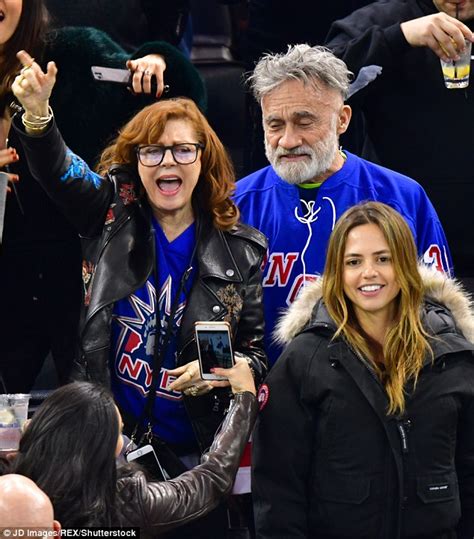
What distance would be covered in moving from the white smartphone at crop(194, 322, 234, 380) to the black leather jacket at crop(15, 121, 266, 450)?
0.29 meters

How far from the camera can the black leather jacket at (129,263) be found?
4.72 metres

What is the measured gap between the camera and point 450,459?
14.9 ft

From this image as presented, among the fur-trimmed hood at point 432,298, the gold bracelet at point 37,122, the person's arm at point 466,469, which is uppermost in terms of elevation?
the gold bracelet at point 37,122

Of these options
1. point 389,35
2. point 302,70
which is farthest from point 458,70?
point 302,70

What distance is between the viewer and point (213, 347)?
14.5ft

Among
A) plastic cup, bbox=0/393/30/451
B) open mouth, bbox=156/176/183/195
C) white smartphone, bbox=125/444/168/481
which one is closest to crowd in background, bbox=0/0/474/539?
open mouth, bbox=156/176/183/195

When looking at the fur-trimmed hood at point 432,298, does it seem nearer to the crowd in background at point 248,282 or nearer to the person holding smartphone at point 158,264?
the crowd in background at point 248,282

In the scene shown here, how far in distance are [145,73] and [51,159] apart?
2.75ft

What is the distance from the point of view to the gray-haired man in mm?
5258

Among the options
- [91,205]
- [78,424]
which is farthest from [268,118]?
[78,424]

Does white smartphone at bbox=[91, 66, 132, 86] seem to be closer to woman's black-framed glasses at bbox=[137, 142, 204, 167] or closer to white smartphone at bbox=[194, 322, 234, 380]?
woman's black-framed glasses at bbox=[137, 142, 204, 167]

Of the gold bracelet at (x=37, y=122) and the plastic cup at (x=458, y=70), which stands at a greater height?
the plastic cup at (x=458, y=70)

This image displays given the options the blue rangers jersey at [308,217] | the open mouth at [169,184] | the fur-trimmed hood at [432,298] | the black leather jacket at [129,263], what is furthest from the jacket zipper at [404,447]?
the open mouth at [169,184]

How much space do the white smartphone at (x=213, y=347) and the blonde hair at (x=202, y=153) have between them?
2.12ft
